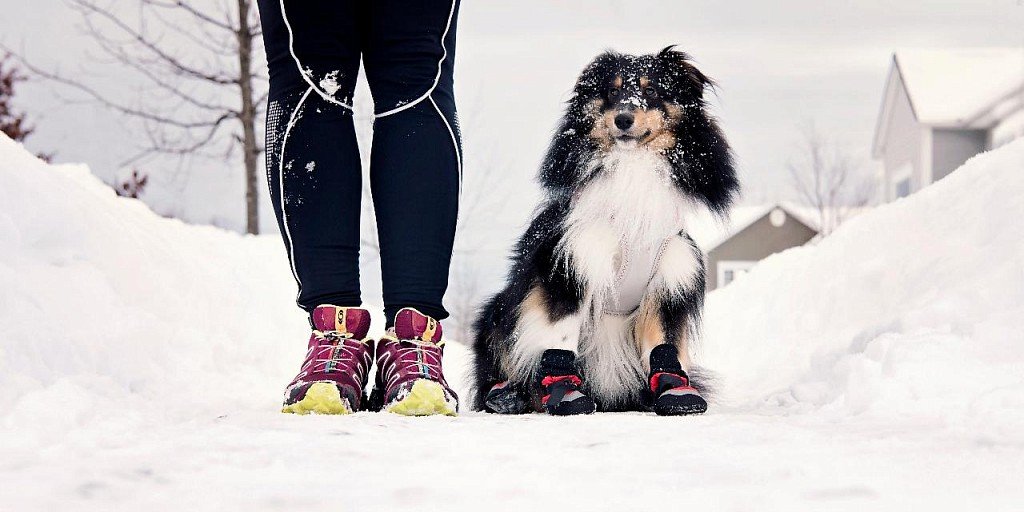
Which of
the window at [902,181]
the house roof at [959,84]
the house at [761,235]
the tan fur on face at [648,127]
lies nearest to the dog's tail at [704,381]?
the tan fur on face at [648,127]

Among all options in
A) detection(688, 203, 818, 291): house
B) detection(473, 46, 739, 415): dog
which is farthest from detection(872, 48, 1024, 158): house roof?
detection(473, 46, 739, 415): dog

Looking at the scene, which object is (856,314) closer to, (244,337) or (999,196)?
(999,196)

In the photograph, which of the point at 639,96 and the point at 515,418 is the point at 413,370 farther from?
the point at 639,96

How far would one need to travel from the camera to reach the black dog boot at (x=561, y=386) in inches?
90.4

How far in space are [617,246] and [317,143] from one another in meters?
Answer: 0.89

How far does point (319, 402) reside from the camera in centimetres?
200

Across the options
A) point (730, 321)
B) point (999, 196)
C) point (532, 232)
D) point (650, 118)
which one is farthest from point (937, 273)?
point (730, 321)

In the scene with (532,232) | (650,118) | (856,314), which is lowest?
(856,314)

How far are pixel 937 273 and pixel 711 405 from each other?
942 millimetres

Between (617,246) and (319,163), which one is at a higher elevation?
(319,163)

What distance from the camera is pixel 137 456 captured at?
1.36m

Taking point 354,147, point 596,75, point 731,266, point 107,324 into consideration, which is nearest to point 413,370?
point 354,147

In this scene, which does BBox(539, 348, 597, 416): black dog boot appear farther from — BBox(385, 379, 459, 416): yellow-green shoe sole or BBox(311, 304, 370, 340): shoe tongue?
BBox(311, 304, 370, 340): shoe tongue

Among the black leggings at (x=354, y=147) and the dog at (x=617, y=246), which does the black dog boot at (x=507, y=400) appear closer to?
the dog at (x=617, y=246)
